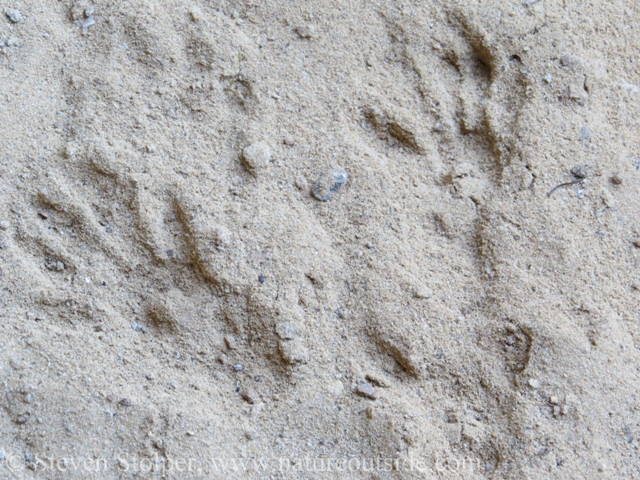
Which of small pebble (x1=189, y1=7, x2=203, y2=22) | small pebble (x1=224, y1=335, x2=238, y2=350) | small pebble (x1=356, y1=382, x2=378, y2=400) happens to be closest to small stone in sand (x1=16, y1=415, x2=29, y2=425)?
small pebble (x1=224, y1=335, x2=238, y2=350)

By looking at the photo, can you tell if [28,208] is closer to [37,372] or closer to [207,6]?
[37,372]

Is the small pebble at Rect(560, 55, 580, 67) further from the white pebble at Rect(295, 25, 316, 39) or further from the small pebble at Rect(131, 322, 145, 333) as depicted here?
the small pebble at Rect(131, 322, 145, 333)

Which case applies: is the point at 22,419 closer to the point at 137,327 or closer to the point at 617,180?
the point at 137,327

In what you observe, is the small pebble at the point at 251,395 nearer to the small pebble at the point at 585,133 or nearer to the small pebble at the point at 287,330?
the small pebble at the point at 287,330

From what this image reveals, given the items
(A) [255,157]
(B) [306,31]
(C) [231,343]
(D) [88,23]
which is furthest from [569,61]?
(D) [88,23]

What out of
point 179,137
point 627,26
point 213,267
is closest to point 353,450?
point 213,267

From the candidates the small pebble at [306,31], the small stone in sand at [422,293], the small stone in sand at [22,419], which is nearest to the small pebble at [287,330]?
the small stone in sand at [422,293]
